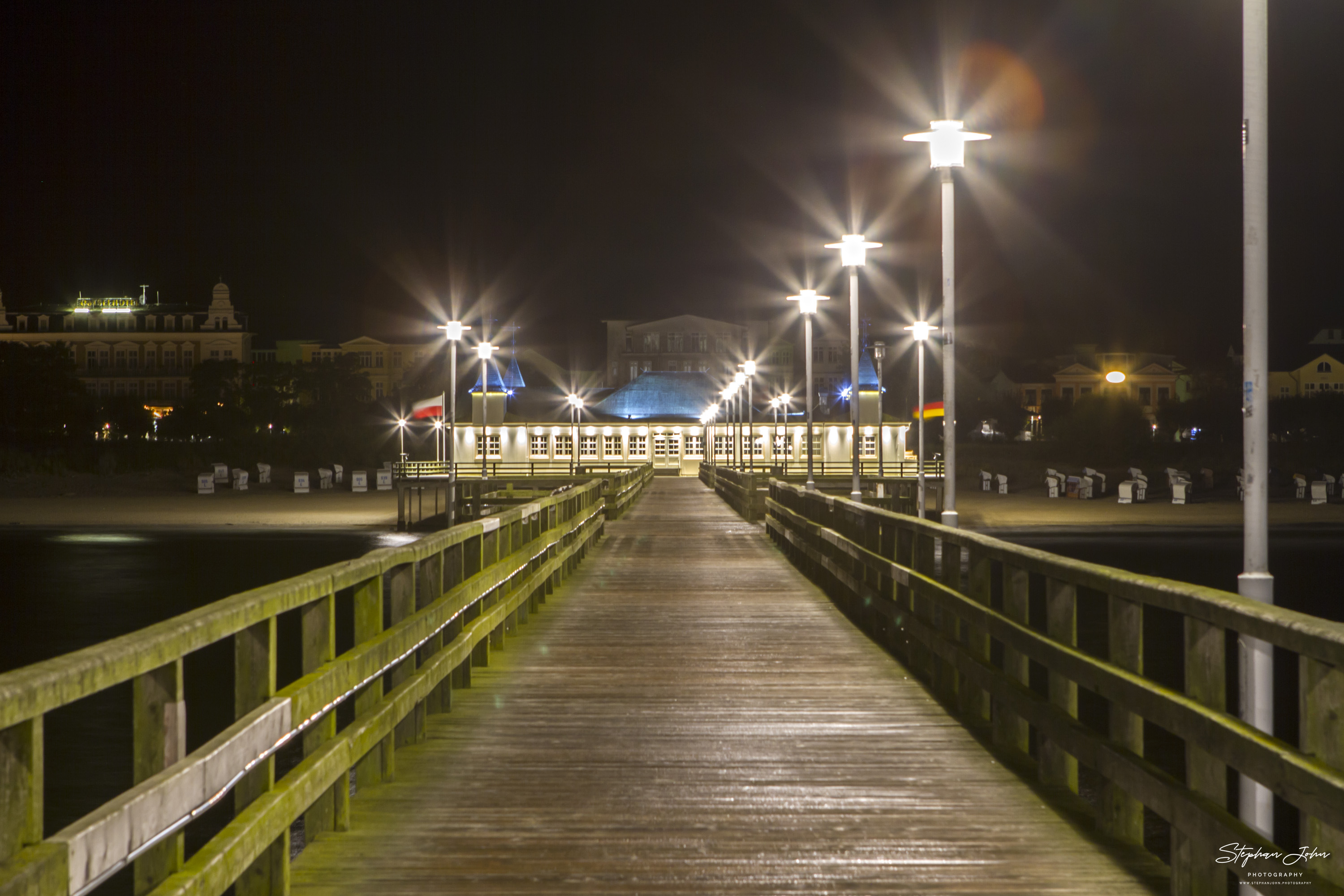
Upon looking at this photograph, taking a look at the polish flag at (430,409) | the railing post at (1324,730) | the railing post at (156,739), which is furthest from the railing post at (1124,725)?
the polish flag at (430,409)

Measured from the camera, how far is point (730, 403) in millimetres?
70125

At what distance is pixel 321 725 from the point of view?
5613 mm

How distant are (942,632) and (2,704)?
730cm

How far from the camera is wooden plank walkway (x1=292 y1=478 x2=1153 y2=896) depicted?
17.0ft

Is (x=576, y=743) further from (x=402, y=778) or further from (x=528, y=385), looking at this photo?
(x=528, y=385)

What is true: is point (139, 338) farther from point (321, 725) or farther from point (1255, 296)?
point (1255, 296)

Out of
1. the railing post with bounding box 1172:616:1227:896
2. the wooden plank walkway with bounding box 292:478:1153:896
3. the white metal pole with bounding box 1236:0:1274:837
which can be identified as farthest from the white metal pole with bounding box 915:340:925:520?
the railing post with bounding box 1172:616:1227:896

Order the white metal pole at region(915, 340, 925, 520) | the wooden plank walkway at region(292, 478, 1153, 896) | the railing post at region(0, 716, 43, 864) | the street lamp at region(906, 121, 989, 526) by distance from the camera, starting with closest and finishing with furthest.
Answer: the railing post at region(0, 716, 43, 864) < the wooden plank walkway at region(292, 478, 1153, 896) < the street lamp at region(906, 121, 989, 526) < the white metal pole at region(915, 340, 925, 520)

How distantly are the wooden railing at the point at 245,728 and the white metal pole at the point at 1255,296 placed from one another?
12.6 ft

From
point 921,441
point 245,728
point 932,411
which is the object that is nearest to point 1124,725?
point 245,728

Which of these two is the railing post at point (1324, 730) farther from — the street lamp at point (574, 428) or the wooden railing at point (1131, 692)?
the street lamp at point (574, 428)

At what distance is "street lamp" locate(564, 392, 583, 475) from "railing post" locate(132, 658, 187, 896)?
5179 centimetres

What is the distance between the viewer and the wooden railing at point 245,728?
2.93 m

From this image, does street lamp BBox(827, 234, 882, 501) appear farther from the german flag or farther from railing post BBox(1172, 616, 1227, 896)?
the german flag
